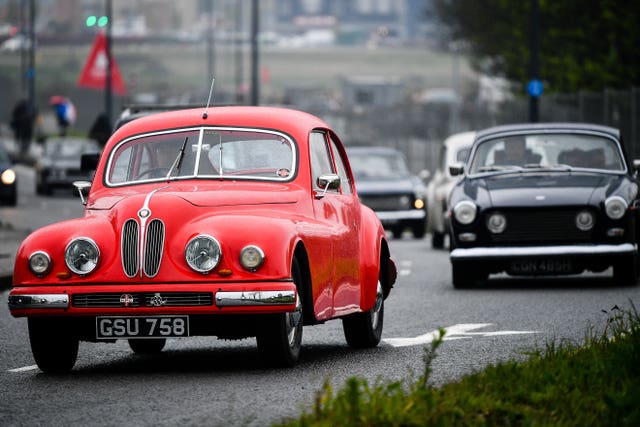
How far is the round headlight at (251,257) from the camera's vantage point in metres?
10.1

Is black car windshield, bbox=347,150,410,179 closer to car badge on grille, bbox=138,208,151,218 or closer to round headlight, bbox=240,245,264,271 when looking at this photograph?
car badge on grille, bbox=138,208,151,218

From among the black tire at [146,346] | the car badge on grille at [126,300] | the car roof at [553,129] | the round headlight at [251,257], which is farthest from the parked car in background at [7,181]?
the round headlight at [251,257]

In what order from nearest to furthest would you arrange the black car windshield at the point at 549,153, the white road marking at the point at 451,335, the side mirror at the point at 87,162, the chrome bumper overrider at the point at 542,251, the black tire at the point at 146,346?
the black tire at the point at 146,346 → the white road marking at the point at 451,335 → the side mirror at the point at 87,162 → the chrome bumper overrider at the point at 542,251 → the black car windshield at the point at 549,153

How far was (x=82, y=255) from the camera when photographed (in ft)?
34.0

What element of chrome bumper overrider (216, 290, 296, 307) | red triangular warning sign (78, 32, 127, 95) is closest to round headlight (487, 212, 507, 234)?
chrome bumper overrider (216, 290, 296, 307)

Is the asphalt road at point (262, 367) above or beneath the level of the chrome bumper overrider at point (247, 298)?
beneath

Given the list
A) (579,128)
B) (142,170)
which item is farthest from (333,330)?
(579,128)

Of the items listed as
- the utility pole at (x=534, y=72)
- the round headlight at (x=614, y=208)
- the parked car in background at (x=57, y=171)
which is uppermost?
the round headlight at (x=614, y=208)

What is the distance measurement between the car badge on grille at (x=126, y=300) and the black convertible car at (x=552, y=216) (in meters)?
8.25

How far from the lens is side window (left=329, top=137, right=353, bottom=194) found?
12.6 m

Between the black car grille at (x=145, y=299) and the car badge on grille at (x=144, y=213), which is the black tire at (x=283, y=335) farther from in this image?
the car badge on grille at (x=144, y=213)

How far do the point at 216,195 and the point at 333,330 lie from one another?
3407mm

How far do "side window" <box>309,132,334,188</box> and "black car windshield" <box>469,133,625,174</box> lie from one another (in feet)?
21.8

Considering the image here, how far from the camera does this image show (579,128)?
19031 mm
